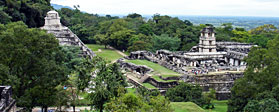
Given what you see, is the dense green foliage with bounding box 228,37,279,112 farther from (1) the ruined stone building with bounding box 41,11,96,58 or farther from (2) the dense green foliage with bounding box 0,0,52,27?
(2) the dense green foliage with bounding box 0,0,52,27

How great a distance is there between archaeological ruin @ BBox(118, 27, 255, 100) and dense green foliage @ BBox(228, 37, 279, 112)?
7.38 metres

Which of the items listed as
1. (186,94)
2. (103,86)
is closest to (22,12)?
(186,94)

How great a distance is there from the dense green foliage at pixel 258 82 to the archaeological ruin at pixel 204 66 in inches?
290

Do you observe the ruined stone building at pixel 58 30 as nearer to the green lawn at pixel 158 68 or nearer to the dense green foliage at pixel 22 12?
the dense green foliage at pixel 22 12

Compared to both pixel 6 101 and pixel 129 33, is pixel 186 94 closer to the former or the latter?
pixel 6 101

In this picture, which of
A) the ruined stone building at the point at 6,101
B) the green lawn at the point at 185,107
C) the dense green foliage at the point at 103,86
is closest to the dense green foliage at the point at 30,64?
the dense green foliage at the point at 103,86

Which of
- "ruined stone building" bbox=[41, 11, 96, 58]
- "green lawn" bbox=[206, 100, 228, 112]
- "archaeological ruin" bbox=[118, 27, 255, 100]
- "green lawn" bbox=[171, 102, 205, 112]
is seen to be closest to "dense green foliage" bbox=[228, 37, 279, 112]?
"green lawn" bbox=[206, 100, 228, 112]

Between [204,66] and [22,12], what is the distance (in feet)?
116

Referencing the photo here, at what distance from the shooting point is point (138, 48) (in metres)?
53.1

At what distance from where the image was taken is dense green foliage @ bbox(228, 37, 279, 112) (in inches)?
938

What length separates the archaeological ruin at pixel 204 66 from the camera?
33938 mm

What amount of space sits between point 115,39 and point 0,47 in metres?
40.6

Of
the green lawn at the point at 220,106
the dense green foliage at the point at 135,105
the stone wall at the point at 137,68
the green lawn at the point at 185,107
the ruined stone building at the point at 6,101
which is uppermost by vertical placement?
the ruined stone building at the point at 6,101

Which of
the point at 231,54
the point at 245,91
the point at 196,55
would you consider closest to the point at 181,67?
the point at 196,55
